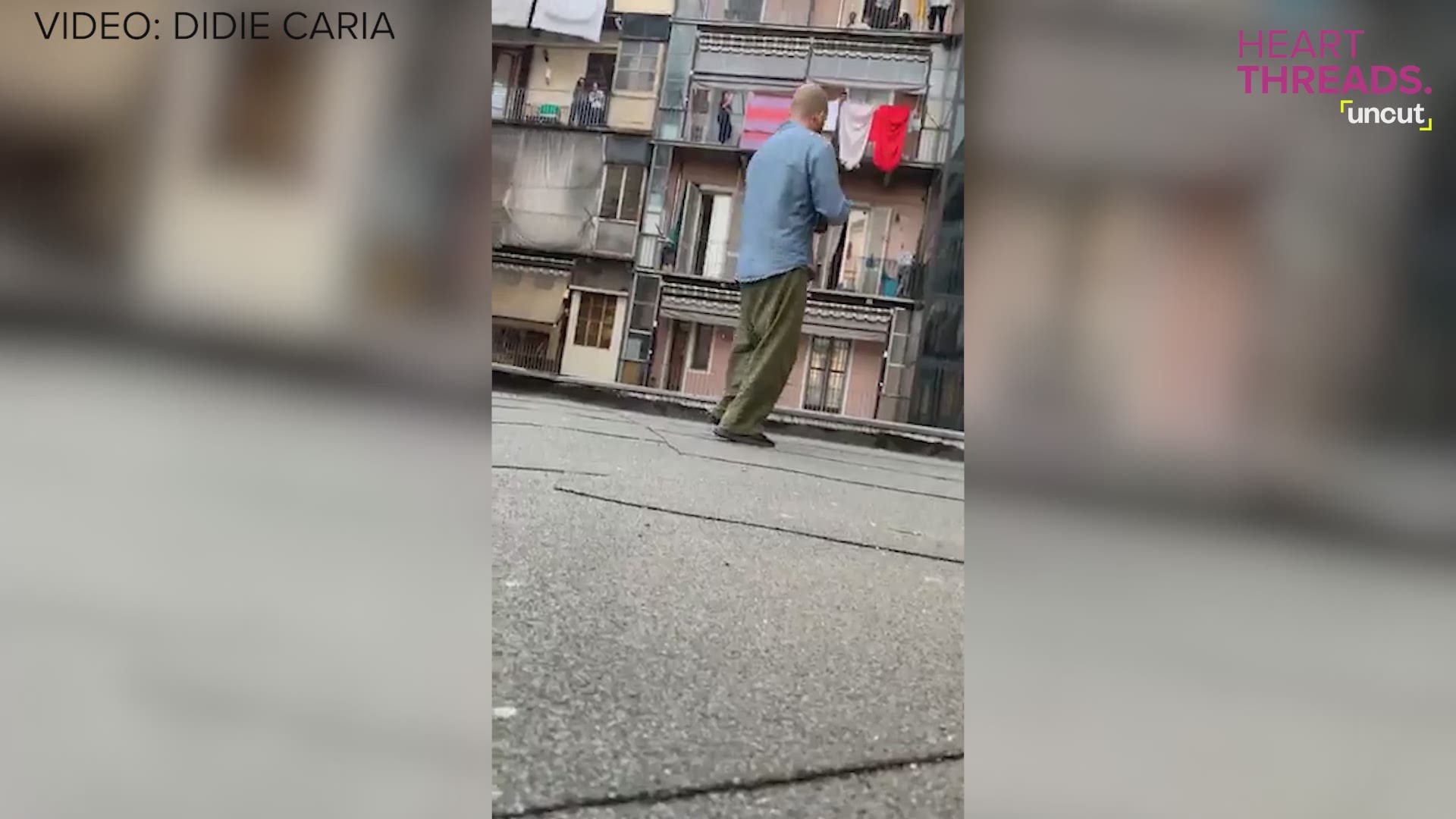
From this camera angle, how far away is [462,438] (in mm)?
798

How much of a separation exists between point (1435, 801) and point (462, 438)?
3.01 feet

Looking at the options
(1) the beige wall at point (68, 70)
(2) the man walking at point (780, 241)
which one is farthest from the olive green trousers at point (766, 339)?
(1) the beige wall at point (68, 70)

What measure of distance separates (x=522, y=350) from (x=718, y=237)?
17 centimetres

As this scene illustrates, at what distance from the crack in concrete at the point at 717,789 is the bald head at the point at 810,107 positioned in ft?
1.45

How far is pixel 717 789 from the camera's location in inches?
17.3

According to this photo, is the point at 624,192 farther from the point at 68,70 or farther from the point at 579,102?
the point at 68,70

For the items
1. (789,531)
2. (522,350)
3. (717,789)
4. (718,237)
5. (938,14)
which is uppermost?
(938,14)

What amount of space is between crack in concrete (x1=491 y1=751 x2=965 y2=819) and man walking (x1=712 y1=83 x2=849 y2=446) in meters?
0.26

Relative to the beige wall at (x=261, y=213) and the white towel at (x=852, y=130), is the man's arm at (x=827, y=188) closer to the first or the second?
the white towel at (x=852, y=130)

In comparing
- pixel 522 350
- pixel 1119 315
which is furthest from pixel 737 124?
pixel 1119 315

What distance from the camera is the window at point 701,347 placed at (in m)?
0.64

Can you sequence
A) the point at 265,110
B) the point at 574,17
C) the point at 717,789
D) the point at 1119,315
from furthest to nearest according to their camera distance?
→ the point at 1119,315
the point at 265,110
the point at 574,17
the point at 717,789

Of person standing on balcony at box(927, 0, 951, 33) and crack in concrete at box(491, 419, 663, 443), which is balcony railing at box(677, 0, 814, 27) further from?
crack in concrete at box(491, 419, 663, 443)

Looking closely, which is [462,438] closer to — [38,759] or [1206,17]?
[38,759]
